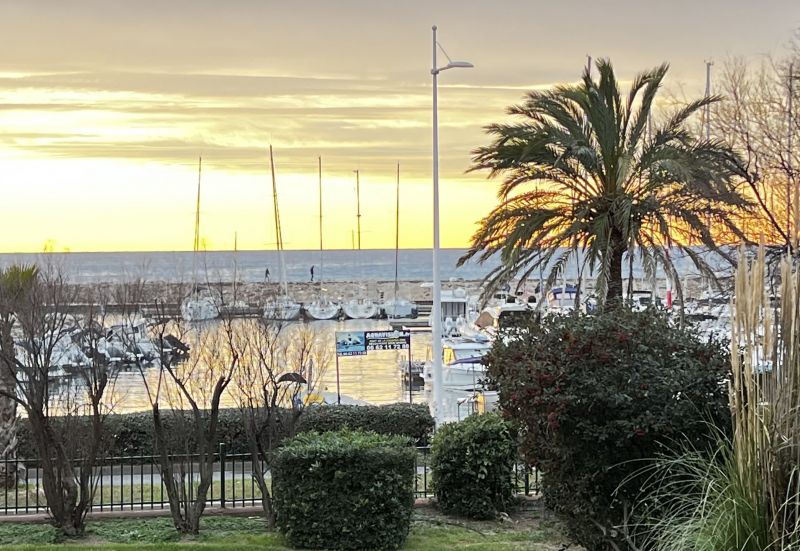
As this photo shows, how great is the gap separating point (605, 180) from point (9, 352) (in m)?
10.4

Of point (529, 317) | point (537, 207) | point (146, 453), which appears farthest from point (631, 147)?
point (146, 453)

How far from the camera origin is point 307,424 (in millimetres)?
17844

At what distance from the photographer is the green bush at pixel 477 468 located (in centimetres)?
1252

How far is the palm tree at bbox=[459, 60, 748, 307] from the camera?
53.3 feet

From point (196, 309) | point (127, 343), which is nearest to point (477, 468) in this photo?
point (127, 343)

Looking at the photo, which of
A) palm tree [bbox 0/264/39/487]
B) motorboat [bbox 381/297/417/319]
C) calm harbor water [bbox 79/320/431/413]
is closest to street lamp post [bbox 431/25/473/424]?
calm harbor water [bbox 79/320/431/413]

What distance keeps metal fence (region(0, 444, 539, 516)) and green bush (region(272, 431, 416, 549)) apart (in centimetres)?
122

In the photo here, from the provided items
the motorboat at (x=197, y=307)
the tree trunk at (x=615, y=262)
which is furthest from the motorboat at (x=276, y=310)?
the tree trunk at (x=615, y=262)

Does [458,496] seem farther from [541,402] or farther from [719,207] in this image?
[719,207]

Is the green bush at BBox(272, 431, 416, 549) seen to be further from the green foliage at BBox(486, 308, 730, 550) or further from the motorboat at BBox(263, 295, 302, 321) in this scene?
the motorboat at BBox(263, 295, 302, 321)

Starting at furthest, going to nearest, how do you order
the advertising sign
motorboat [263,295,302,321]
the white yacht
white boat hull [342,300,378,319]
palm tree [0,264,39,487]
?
white boat hull [342,300,378,319], the white yacht, the advertising sign, motorboat [263,295,302,321], palm tree [0,264,39,487]

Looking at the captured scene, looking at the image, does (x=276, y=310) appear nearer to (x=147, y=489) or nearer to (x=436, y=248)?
(x=436, y=248)

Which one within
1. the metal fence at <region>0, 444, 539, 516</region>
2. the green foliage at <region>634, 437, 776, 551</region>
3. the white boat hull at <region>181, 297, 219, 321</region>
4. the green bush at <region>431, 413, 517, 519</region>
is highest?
the white boat hull at <region>181, 297, 219, 321</region>

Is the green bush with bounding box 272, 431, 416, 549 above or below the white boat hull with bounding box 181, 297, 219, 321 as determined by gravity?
below
